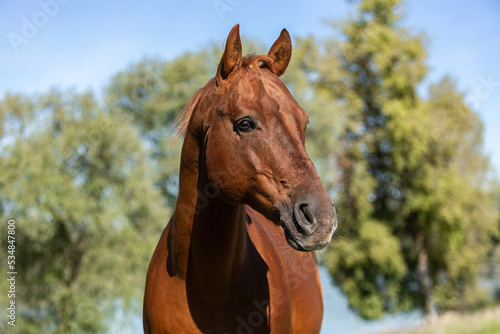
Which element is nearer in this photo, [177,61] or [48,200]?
[48,200]

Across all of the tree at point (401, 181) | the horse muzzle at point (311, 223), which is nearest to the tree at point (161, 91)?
the tree at point (401, 181)

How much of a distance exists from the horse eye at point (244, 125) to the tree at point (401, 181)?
61.2 feet

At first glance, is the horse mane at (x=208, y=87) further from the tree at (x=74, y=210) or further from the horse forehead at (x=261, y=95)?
the tree at (x=74, y=210)

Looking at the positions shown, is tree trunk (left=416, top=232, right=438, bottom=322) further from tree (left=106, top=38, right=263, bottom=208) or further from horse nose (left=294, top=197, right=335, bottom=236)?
horse nose (left=294, top=197, right=335, bottom=236)

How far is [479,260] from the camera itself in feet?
75.3

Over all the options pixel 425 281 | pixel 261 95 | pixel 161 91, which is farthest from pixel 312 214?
pixel 161 91

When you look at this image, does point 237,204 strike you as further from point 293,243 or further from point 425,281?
point 425,281

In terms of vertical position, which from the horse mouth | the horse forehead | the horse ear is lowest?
the horse mouth

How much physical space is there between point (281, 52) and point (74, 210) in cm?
1370

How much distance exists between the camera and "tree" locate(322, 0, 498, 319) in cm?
2012

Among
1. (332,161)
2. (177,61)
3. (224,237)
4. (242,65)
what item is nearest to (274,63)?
(242,65)

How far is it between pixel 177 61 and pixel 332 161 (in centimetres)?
1039

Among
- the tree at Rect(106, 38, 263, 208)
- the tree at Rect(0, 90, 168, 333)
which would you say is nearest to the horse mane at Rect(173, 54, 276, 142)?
the tree at Rect(0, 90, 168, 333)

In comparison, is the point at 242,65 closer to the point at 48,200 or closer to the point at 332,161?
the point at 48,200
